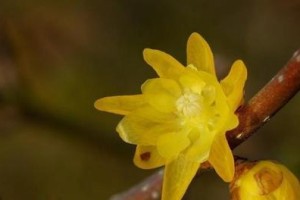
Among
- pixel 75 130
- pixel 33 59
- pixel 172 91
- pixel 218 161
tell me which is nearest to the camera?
pixel 218 161

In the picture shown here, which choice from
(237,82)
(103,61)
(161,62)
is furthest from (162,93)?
(103,61)

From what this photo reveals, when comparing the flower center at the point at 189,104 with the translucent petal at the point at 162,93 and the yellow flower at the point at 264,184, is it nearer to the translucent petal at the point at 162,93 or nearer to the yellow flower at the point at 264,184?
the translucent petal at the point at 162,93

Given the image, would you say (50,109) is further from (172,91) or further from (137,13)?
(172,91)

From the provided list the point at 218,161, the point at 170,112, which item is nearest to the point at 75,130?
the point at 170,112

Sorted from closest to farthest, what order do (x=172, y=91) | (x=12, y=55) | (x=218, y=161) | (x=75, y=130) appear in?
(x=218, y=161)
(x=172, y=91)
(x=75, y=130)
(x=12, y=55)

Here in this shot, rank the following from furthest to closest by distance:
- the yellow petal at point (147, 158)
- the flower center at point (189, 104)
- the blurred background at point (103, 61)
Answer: the blurred background at point (103, 61) < the flower center at point (189, 104) < the yellow petal at point (147, 158)

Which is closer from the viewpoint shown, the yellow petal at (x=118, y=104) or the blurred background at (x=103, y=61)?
the yellow petal at (x=118, y=104)

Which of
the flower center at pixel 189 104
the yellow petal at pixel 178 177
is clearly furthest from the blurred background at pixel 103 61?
the yellow petal at pixel 178 177

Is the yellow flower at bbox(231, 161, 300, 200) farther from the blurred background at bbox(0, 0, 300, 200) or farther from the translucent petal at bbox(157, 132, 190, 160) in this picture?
the blurred background at bbox(0, 0, 300, 200)
